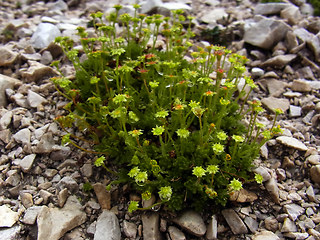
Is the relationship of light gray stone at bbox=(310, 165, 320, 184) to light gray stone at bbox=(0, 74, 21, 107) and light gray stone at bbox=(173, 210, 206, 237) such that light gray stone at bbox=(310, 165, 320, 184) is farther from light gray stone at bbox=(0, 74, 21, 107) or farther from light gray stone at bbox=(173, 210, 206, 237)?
light gray stone at bbox=(0, 74, 21, 107)

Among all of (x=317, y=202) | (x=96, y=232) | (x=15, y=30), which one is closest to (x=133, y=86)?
(x=96, y=232)

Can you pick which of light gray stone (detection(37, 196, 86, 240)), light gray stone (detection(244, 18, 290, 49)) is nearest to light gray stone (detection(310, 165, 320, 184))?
light gray stone (detection(37, 196, 86, 240))

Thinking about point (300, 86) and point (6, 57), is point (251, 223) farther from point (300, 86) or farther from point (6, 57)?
point (6, 57)

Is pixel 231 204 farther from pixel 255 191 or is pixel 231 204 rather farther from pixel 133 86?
pixel 133 86

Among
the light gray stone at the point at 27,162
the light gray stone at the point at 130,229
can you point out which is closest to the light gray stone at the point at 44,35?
the light gray stone at the point at 27,162

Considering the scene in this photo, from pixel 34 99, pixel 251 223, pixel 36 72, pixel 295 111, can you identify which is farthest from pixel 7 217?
pixel 295 111

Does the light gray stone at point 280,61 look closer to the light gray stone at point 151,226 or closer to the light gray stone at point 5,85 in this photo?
the light gray stone at point 151,226
